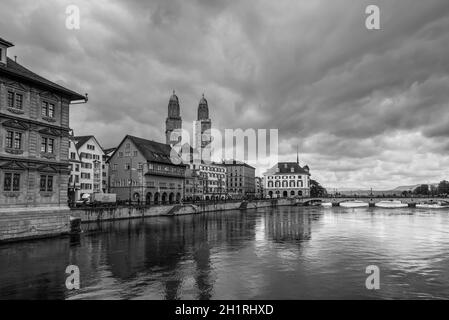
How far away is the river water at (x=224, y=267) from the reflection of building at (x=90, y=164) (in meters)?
50.4

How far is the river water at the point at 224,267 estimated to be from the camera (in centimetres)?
2042

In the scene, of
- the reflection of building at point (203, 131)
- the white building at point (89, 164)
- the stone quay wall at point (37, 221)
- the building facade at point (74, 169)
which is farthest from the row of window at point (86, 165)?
the reflection of building at point (203, 131)

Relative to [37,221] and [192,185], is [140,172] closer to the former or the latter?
[192,185]

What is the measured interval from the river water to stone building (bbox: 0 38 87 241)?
259 cm

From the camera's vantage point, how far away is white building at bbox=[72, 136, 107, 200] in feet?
294

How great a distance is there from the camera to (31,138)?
123ft

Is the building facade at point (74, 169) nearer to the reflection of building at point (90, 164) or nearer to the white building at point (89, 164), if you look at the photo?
the white building at point (89, 164)

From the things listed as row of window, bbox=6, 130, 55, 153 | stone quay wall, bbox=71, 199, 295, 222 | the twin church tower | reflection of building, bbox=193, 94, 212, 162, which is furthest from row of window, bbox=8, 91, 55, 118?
reflection of building, bbox=193, 94, 212, 162

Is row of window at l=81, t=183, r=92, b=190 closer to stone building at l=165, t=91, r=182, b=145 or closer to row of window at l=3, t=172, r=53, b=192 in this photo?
row of window at l=3, t=172, r=53, b=192

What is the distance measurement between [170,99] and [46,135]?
437ft

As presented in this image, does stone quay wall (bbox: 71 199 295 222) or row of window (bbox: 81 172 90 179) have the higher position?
row of window (bbox: 81 172 90 179)
